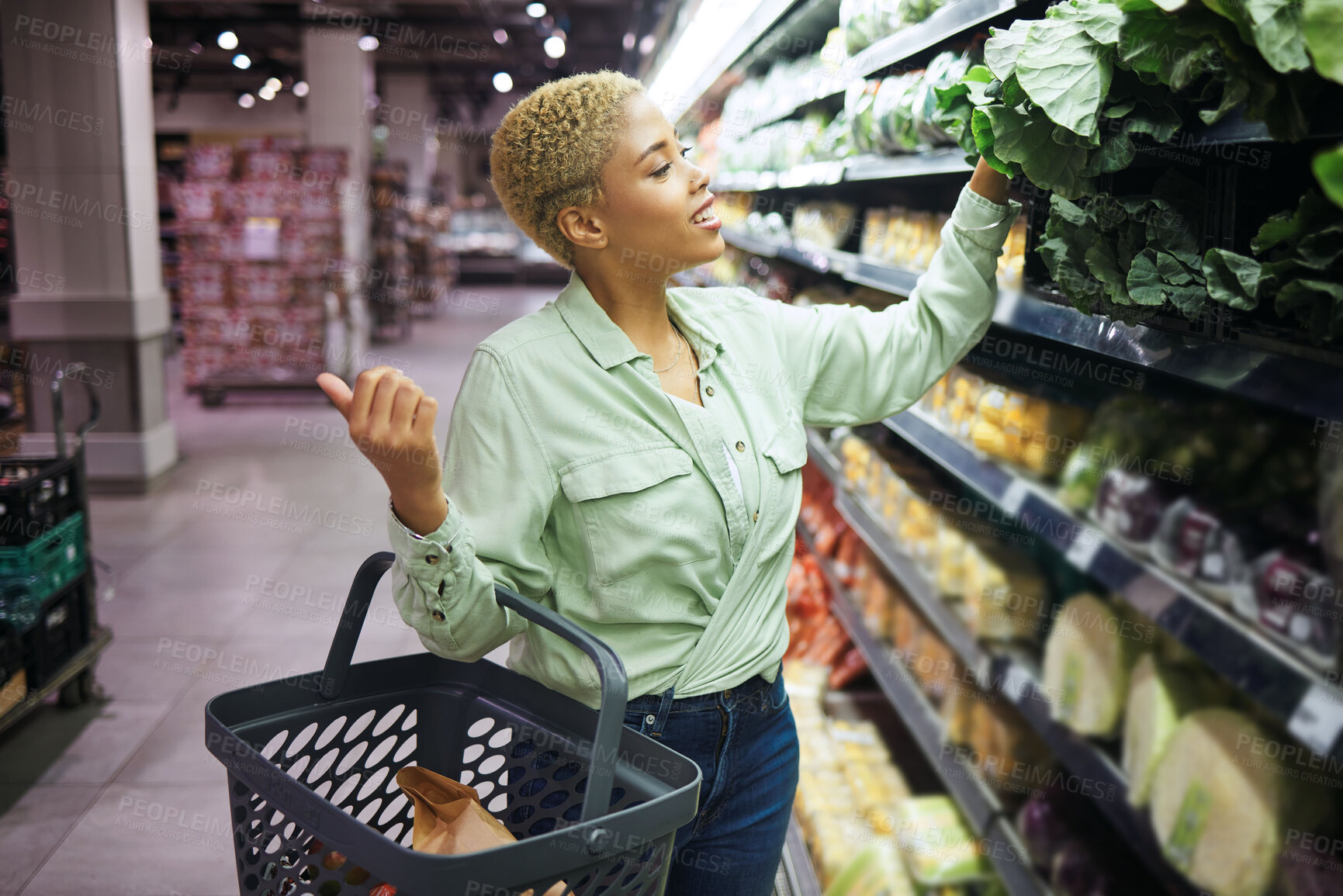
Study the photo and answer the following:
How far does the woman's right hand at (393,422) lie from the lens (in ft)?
3.25

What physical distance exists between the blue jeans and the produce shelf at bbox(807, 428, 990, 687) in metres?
0.62

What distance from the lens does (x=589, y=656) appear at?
1104 mm

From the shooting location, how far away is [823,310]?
1.75 meters

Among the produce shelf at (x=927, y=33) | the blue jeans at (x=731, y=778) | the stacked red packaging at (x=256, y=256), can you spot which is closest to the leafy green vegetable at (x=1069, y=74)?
the produce shelf at (x=927, y=33)

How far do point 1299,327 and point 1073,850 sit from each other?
3.25 ft

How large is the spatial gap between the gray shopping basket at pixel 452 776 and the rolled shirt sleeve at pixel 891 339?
0.71 m

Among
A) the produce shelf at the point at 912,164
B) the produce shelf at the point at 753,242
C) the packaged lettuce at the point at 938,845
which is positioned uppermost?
the produce shelf at the point at 912,164

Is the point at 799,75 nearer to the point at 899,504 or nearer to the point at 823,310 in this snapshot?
the point at 899,504

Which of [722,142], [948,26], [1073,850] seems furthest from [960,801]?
[722,142]

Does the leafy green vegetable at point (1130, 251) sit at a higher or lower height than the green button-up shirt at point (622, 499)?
higher

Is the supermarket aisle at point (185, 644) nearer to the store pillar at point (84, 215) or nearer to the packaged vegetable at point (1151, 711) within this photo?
the store pillar at point (84, 215)

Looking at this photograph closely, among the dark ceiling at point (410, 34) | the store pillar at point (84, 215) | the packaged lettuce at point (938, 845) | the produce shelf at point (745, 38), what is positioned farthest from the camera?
the dark ceiling at point (410, 34)

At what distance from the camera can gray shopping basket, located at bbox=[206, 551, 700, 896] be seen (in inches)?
35.1

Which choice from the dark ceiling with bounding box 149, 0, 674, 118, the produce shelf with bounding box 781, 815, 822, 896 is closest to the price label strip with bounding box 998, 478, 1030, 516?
the produce shelf with bounding box 781, 815, 822, 896
